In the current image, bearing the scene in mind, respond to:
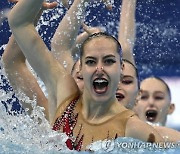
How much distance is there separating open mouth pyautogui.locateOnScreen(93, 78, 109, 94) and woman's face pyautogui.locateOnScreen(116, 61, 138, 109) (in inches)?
15.9

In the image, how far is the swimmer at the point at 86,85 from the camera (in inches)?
72.2

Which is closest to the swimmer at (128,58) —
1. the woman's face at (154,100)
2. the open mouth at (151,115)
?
the woman's face at (154,100)

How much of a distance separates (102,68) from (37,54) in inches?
9.4

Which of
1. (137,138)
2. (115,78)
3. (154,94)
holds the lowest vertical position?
(137,138)

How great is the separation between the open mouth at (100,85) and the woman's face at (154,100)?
942 millimetres

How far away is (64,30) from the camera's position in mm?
2359

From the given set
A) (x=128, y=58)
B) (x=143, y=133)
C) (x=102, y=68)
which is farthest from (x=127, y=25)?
(x=143, y=133)

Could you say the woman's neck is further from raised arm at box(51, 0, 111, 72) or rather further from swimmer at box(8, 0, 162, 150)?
raised arm at box(51, 0, 111, 72)

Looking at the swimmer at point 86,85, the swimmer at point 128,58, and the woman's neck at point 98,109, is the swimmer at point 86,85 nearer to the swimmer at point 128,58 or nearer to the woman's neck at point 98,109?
the woman's neck at point 98,109

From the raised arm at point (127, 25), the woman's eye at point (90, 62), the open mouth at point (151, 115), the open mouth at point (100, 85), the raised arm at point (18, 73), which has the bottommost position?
the open mouth at point (100, 85)

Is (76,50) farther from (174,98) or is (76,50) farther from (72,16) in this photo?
(174,98)

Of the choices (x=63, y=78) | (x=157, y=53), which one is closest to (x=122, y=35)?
(x=63, y=78)

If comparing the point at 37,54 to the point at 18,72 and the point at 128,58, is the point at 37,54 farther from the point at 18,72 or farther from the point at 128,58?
the point at 128,58

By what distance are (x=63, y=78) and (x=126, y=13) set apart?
82 cm
